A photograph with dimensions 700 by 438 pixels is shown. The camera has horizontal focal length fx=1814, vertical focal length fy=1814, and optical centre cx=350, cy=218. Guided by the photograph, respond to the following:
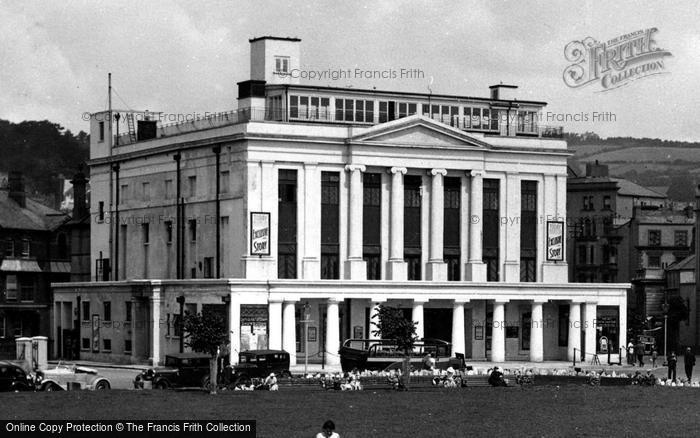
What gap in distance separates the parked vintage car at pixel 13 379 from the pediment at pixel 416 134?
4287 cm

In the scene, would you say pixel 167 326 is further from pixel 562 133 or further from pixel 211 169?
pixel 562 133

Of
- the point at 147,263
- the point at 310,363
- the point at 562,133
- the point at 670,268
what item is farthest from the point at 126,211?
the point at 670,268

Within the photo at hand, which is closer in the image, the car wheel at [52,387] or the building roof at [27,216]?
the car wheel at [52,387]

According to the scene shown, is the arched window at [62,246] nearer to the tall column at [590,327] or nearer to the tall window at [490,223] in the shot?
the tall window at [490,223]

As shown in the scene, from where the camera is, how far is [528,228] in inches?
5084

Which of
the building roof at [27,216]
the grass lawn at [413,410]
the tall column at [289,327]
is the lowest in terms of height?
the grass lawn at [413,410]

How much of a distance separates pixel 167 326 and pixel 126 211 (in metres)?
15.4

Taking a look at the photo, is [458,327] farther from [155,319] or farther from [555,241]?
[155,319]

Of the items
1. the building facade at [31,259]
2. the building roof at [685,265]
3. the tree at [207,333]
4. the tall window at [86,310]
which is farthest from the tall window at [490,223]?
the building roof at [685,265]

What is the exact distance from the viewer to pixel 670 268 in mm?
165000

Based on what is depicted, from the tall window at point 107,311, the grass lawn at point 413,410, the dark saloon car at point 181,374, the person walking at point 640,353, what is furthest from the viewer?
the tall window at point 107,311

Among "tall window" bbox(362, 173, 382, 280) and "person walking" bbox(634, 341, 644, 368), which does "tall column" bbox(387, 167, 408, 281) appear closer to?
"tall window" bbox(362, 173, 382, 280)

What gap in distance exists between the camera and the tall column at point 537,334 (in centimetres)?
12531

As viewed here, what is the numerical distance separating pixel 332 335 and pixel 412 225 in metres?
11.3
